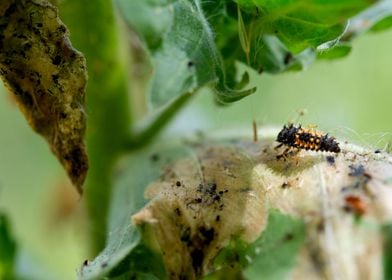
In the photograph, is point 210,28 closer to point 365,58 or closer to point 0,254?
point 0,254

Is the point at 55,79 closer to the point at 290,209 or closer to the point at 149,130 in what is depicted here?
the point at 290,209

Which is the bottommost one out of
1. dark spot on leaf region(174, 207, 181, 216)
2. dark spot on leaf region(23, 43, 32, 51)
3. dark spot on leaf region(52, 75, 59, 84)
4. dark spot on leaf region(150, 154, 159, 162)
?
dark spot on leaf region(150, 154, 159, 162)

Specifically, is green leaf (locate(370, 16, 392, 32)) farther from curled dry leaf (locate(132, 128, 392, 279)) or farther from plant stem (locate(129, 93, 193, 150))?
plant stem (locate(129, 93, 193, 150))

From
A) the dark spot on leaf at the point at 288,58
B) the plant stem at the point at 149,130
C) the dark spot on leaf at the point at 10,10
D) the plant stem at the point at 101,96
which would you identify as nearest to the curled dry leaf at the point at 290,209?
the dark spot on leaf at the point at 288,58

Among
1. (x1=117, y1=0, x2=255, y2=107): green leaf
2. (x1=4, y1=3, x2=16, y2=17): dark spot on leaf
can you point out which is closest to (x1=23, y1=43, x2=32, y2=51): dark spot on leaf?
(x1=4, y1=3, x2=16, y2=17): dark spot on leaf

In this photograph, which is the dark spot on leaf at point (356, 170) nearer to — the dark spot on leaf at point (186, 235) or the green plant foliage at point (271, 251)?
the green plant foliage at point (271, 251)

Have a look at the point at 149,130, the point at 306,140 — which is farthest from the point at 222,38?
the point at 149,130

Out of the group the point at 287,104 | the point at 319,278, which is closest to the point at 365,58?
the point at 287,104
